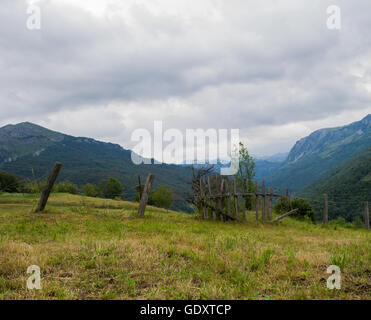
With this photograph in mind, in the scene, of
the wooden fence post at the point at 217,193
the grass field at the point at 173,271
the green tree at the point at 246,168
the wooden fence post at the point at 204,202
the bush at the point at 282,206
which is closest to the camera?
the grass field at the point at 173,271

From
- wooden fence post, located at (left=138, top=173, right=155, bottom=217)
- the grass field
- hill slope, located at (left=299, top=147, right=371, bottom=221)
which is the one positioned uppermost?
wooden fence post, located at (left=138, top=173, right=155, bottom=217)

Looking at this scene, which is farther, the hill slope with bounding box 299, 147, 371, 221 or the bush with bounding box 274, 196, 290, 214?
the hill slope with bounding box 299, 147, 371, 221

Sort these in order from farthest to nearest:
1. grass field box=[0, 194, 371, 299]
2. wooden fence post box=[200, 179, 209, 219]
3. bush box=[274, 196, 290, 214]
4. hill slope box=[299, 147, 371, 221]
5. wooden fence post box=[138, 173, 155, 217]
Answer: hill slope box=[299, 147, 371, 221]
bush box=[274, 196, 290, 214]
wooden fence post box=[200, 179, 209, 219]
wooden fence post box=[138, 173, 155, 217]
grass field box=[0, 194, 371, 299]

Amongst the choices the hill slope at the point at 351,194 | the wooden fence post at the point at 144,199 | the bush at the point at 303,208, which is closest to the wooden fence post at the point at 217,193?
the wooden fence post at the point at 144,199

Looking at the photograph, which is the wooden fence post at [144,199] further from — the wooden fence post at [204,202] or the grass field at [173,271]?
the grass field at [173,271]

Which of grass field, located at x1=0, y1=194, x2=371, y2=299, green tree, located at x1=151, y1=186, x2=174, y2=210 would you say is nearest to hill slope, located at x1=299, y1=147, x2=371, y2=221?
green tree, located at x1=151, y1=186, x2=174, y2=210

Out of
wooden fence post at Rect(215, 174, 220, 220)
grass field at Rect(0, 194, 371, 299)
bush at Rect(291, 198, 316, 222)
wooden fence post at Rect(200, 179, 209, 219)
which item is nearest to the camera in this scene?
grass field at Rect(0, 194, 371, 299)

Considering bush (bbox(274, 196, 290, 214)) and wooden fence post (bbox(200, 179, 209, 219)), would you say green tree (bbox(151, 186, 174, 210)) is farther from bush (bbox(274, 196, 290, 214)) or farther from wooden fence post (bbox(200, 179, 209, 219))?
wooden fence post (bbox(200, 179, 209, 219))

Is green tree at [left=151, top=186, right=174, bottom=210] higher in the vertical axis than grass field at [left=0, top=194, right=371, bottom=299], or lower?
lower

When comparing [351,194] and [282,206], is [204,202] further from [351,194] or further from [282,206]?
[351,194]

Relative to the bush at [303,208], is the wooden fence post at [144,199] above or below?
above
